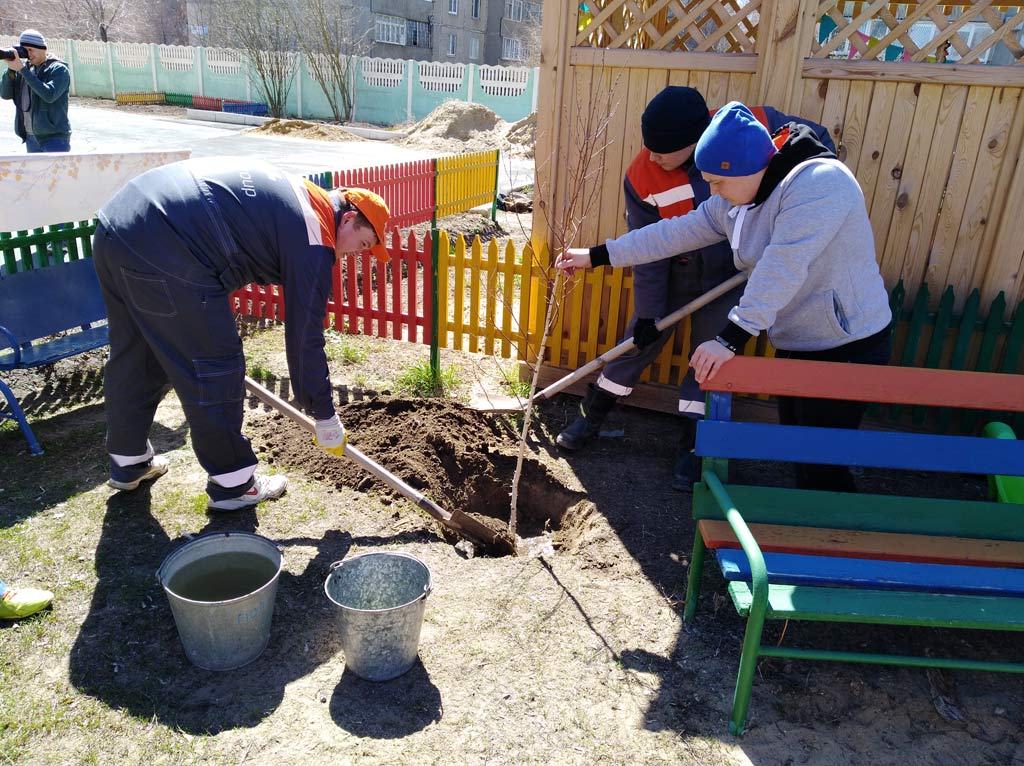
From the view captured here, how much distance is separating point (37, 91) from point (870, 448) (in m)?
8.15

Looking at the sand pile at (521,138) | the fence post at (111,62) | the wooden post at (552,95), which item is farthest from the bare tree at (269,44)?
the wooden post at (552,95)

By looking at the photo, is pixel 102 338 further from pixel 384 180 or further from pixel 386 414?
pixel 384 180

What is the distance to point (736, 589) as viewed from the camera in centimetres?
248

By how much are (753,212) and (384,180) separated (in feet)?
23.6

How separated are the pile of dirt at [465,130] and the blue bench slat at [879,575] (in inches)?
807

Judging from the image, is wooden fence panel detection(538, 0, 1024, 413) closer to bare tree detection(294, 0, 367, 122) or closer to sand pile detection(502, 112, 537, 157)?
sand pile detection(502, 112, 537, 157)

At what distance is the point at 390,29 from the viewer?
1497 inches

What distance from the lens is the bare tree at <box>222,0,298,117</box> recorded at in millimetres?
29141

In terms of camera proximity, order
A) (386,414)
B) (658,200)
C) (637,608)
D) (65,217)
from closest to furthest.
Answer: (637,608)
(658,200)
(386,414)
(65,217)

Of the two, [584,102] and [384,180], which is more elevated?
[584,102]

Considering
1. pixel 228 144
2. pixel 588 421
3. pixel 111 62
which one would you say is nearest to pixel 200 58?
pixel 111 62

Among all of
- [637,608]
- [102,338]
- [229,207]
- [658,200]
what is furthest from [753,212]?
[102,338]

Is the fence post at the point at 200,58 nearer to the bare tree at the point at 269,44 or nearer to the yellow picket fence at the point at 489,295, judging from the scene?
the bare tree at the point at 269,44

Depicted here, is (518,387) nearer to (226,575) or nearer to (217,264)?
(217,264)
